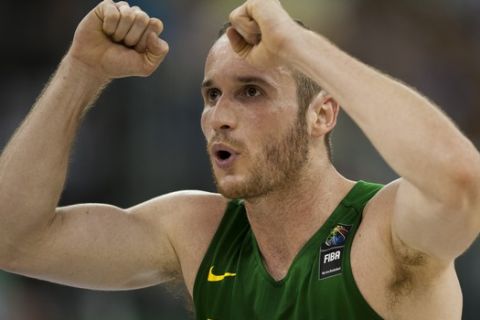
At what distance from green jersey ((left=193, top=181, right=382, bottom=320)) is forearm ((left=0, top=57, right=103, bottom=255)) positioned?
0.86m

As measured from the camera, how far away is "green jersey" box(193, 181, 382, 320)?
4152mm

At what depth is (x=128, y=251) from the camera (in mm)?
4641

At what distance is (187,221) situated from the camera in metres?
4.79

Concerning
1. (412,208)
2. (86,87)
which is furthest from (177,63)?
(412,208)

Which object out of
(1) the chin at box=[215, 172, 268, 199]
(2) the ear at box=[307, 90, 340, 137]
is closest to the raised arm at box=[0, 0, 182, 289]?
(1) the chin at box=[215, 172, 268, 199]

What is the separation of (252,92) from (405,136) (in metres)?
1.14

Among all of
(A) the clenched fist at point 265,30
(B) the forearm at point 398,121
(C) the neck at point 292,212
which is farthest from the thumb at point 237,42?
(C) the neck at point 292,212

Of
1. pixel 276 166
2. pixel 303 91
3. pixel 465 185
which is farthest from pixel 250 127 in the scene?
pixel 465 185

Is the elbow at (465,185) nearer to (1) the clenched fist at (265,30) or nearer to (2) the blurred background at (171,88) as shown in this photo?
(1) the clenched fist at (265,30)

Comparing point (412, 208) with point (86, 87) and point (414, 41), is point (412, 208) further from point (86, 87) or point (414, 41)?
point (414, 41)

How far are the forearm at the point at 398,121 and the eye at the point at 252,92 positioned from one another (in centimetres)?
69

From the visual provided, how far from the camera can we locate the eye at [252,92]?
444cm

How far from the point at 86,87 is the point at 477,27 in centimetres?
586

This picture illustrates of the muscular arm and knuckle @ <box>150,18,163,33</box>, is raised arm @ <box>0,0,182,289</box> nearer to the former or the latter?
knuckle @ <box>150,18,163,33</box>
